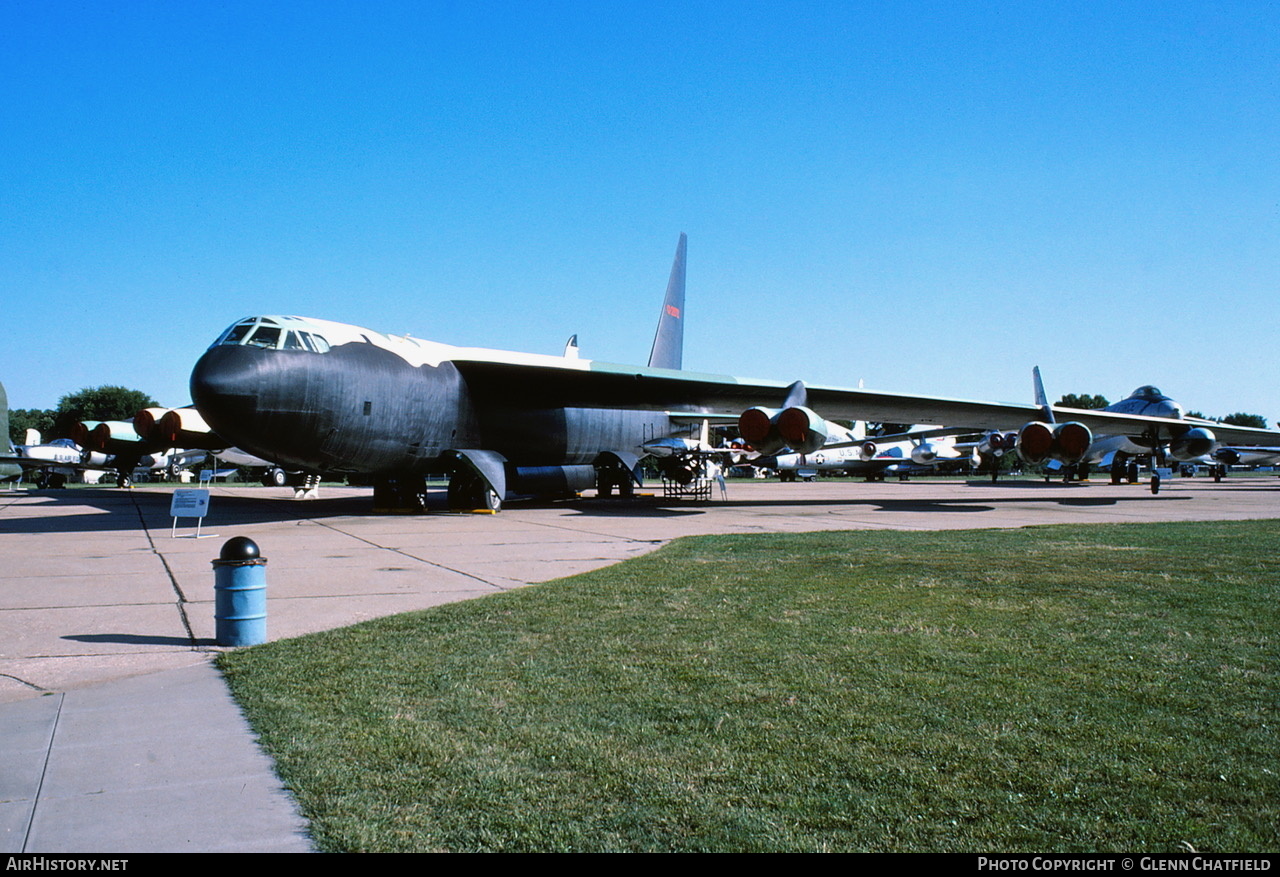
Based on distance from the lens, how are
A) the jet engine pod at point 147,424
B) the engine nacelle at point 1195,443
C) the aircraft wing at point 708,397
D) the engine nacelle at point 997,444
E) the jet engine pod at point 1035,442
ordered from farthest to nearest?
the engine nacelle at point 997,444 < the engine nacelle at point 1195,443 < the jet engine pod at point 147,424 < the jet engine pod at point 1035,442 < the aircraft wing at point 708,397

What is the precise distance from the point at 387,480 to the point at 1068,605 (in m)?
15.8

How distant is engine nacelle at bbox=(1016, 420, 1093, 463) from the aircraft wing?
5.23ft

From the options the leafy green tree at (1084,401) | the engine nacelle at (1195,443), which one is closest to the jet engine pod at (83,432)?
the engine nacelle at (1195,443)

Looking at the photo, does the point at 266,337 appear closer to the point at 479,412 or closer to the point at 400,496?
the point at 479,412

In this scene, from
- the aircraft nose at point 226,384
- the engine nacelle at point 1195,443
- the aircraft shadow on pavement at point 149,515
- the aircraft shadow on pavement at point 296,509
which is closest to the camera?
the aircraft nose at point 226,384

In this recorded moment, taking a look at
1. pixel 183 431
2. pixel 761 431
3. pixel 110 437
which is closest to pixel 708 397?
pixel 761 431

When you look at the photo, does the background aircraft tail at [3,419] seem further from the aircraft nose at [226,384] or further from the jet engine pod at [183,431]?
the aircraft nose at [226,384]

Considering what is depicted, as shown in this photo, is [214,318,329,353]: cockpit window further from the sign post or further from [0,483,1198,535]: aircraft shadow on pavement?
[0,483,1198,535]: aircraft shadow on pavement

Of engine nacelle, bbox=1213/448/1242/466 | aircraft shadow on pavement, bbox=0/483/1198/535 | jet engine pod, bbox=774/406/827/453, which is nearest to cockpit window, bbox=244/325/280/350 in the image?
aircraft shadow on pavement, bbox=0/483/1198/535

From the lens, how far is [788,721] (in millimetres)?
4066

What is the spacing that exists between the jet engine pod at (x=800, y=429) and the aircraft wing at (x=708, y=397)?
8.76 feet

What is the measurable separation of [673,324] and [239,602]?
23386 millimetres

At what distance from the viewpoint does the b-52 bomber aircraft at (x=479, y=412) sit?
14.5 m
